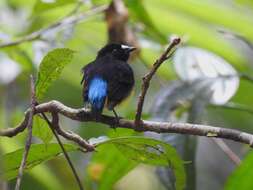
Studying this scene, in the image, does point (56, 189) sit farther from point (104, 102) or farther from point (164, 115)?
point (104, 102)

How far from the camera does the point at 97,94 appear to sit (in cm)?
235

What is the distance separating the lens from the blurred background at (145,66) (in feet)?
9.00

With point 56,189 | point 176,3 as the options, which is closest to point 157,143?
point 56,189

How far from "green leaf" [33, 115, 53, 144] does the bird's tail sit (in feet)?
1.02

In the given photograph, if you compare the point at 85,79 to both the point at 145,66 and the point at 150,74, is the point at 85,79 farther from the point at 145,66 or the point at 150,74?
the point at 150,74

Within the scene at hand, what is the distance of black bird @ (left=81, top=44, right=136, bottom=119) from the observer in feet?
7.68

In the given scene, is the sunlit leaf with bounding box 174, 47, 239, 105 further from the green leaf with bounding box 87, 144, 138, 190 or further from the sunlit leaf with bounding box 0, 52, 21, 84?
the sunlit leaf with bounding box 0, 52, 21, 84

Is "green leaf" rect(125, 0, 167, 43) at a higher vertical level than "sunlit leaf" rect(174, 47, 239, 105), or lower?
higher

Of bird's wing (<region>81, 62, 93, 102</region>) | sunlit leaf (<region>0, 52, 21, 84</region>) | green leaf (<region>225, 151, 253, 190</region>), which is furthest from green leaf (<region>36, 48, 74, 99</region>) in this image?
sunlit leaf (<region>0, 52, 21, 84</region>)

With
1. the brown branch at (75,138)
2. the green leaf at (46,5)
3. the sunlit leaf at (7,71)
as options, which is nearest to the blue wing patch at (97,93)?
the brown branch at (75,138)

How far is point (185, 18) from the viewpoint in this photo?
4.05 m

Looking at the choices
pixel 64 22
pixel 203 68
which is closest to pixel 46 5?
pixel 64 22

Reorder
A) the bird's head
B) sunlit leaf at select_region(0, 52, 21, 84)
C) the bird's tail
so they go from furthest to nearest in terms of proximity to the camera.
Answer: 1. sunlit leaf at select_region(0, 52, 21, 84)
2. the bird's head
3. the bird's tail

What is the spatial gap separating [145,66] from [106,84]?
817mm
